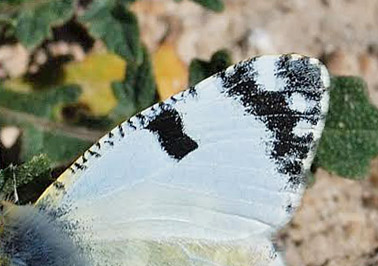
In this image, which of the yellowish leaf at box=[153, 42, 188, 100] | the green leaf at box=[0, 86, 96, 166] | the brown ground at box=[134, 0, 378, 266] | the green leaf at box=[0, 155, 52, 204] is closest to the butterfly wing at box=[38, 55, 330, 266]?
the green leaf at box=[0, 155, 52, 204]

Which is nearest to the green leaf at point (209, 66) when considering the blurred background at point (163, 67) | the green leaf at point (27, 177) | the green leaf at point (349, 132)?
the blurred background at point (163, 67)

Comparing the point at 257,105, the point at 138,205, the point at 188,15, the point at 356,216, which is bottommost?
the point at 356,216

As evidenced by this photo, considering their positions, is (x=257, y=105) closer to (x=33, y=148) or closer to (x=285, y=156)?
(x=285, y=156)

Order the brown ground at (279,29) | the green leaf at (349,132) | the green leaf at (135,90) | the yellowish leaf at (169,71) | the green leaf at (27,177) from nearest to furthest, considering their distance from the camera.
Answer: the green leaf at (27,177) < the green leaf at (349,132) < the green leaf at (135,90) < the yellowish leaf at (169,71) < the brown ground at (279,29)

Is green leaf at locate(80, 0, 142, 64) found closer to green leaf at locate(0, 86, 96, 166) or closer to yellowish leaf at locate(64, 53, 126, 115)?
green leaf at locate(0, 86, 96, 166)

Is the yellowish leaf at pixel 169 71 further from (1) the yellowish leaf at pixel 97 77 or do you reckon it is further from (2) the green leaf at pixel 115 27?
(2) the green leaf at pixel 115 27

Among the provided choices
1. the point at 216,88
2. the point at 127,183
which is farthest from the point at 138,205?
the point at 216,88

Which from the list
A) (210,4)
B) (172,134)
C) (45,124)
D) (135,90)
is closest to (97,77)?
(45,124)
